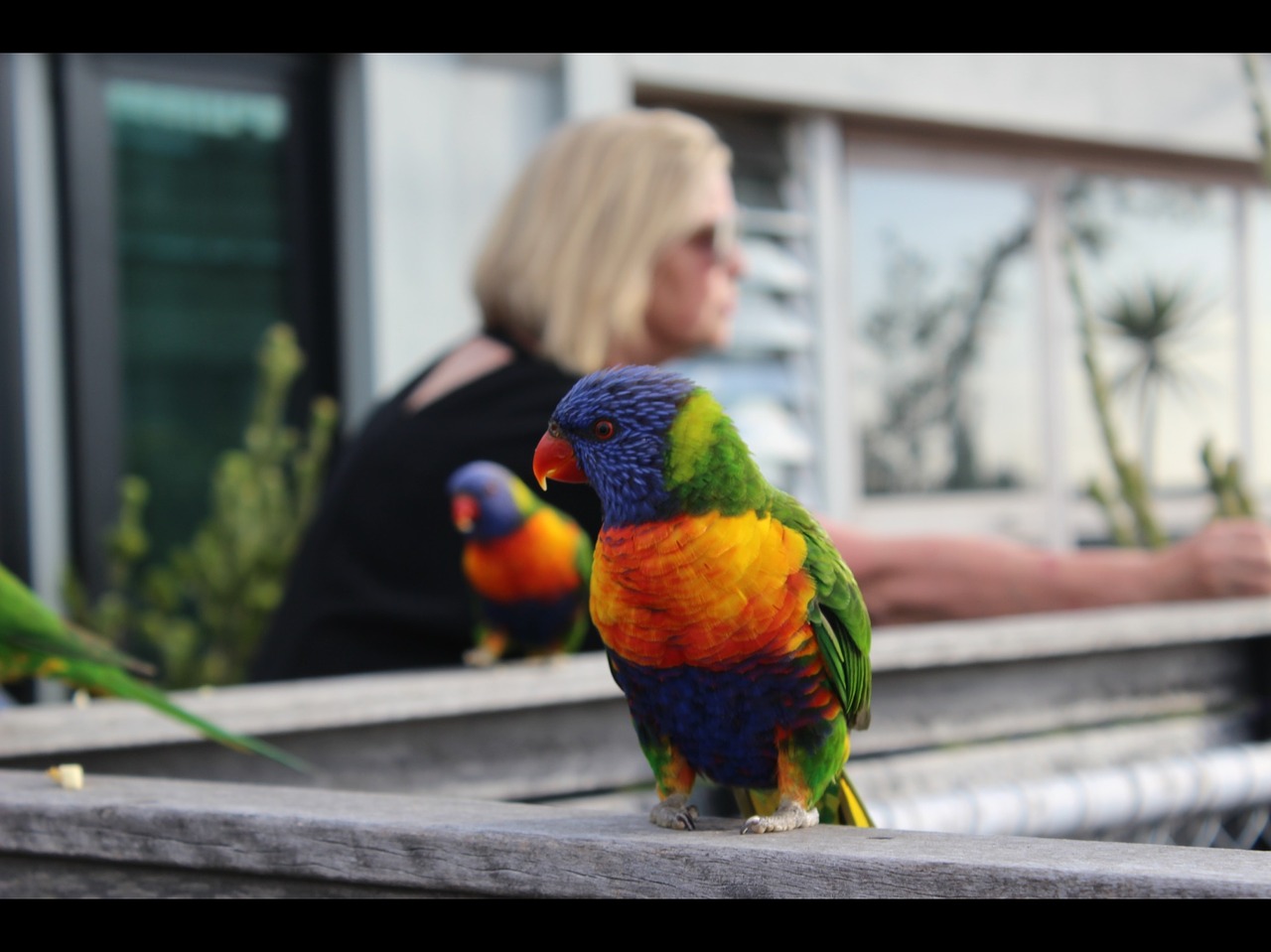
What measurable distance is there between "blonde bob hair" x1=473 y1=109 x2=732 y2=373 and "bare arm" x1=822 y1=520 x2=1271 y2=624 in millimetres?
316

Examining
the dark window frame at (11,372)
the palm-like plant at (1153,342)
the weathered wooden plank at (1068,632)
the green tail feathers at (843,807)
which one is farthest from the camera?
the palm-like plant at (1153,342)

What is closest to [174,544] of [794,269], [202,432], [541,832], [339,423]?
[202,432]

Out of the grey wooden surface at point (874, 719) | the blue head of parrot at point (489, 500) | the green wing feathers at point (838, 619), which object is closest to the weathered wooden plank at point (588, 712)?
the grey wooden surface at point (874, 719)

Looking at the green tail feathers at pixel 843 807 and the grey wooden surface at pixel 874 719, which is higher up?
the green tail feathers at pixel 843 807

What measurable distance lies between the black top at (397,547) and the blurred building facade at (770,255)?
4.13 ft

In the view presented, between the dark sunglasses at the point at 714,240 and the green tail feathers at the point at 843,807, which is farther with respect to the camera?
the dark sunglasses at the point at 714,240

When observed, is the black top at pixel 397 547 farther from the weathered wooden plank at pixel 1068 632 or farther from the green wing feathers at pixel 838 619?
the green wing feathers at pixel 838 619

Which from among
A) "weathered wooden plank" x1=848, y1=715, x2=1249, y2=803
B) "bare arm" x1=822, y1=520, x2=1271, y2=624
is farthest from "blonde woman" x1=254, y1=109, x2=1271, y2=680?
"weathered wooden plank" x1=848, y1=715, x2=1249, y2=803

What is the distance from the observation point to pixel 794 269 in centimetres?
334

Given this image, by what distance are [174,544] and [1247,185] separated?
3.83 meters

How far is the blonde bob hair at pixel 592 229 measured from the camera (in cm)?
118

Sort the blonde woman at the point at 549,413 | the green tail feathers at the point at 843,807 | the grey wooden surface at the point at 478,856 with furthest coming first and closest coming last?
the blonde woman at the point at 549,413 → the green tail feathers at the point at 843,807 → the grey wooden surface at the point at 478,856

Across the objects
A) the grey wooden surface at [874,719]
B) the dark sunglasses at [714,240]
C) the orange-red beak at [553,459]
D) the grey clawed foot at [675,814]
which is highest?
the dark sunglasses at [714,240]

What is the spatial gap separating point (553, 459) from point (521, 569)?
23.8 inches
